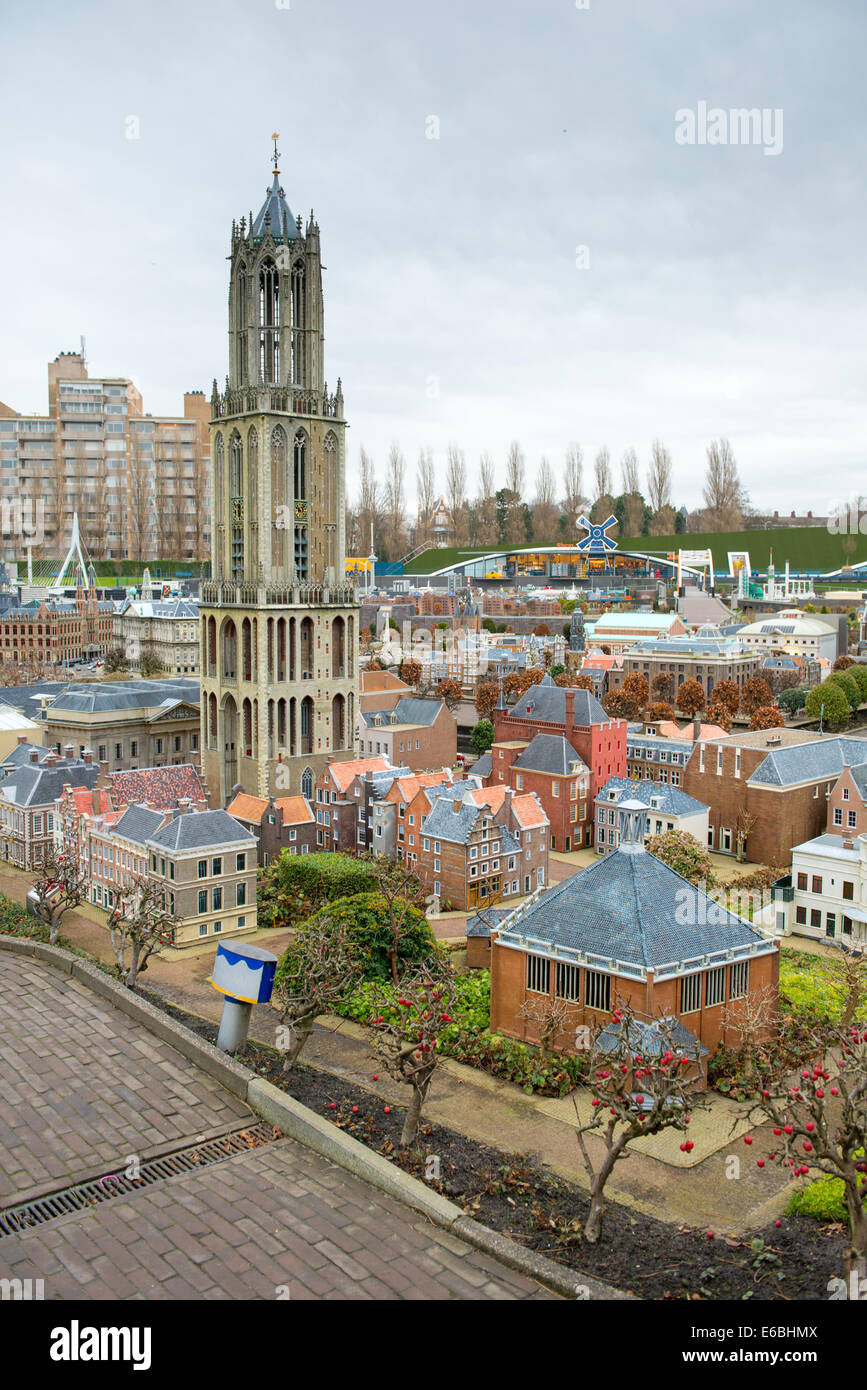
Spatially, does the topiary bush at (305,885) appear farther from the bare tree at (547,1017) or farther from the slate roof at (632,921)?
the bare tree at (547,1017)

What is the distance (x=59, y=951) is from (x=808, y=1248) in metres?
24.3

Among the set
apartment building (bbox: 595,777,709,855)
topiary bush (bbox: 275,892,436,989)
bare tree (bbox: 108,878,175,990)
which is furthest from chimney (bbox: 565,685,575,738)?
bare tree (bbox: 108,878,175,990)

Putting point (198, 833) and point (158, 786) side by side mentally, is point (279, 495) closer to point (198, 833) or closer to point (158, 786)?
point (158, 786)

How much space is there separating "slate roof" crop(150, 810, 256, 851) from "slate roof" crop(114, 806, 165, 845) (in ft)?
3.62

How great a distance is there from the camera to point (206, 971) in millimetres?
39938

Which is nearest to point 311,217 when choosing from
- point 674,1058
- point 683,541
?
point 674,1058

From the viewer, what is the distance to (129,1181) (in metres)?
22.3

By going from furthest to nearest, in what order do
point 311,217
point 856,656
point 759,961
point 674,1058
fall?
point 856,656, point 311,217, point 759,961, point 674,1058

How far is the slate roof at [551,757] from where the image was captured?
196 ft

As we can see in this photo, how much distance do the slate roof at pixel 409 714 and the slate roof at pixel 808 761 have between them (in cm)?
2691

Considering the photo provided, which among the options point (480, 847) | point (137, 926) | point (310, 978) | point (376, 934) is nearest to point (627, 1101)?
point (310, 978)

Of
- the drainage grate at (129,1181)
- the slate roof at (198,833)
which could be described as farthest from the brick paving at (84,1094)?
the slate roof at (198,833)

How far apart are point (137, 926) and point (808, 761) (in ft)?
119

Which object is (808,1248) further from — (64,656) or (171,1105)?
(64,656)
